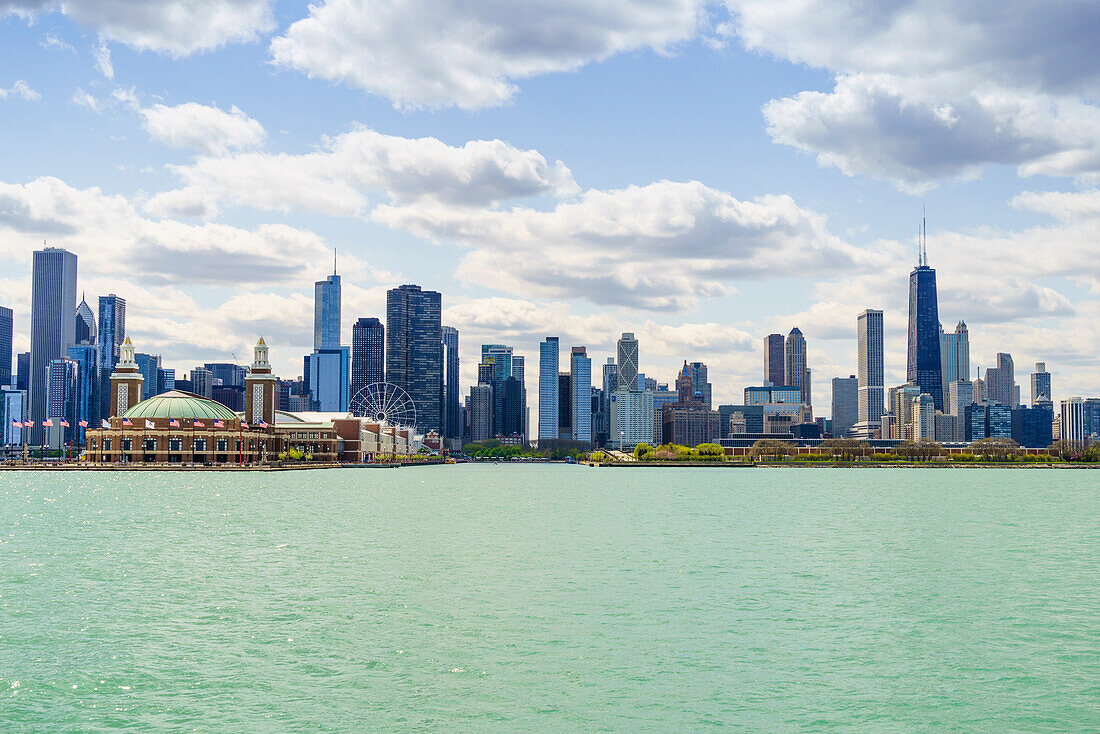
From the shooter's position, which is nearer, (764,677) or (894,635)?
(764,677)

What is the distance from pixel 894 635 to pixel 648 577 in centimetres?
1601

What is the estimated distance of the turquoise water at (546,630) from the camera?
26.5 m

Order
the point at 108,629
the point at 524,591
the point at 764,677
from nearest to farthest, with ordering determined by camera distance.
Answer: the point at 764,677 → the point at 108,629 → the point at 524,591

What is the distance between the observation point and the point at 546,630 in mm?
36562

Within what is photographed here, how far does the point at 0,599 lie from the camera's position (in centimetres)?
4222

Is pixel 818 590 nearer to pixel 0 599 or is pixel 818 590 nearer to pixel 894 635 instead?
pixel 894 635

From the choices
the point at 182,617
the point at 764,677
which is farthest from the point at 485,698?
the point at 182,617

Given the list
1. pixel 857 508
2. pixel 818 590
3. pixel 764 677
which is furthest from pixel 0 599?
pixel 857 508

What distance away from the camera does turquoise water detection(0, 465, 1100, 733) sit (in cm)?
2652

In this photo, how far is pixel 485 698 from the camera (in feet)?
90.4

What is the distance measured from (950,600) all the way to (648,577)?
14.3m

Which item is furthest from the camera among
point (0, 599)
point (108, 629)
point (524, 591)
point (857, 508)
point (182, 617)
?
point (857, 508)

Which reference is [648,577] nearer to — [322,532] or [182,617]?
[182,617]

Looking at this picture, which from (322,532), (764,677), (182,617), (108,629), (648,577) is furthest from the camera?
(322,532)
